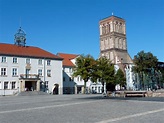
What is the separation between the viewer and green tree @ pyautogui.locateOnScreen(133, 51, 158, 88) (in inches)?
2509

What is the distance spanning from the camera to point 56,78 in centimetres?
6009

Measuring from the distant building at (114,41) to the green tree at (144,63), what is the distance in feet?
118

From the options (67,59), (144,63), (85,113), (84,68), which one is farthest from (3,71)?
(85,113)

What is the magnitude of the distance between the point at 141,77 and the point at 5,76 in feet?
119

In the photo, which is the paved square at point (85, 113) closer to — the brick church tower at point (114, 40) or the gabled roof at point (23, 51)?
the gabled roof at point (23, 51)

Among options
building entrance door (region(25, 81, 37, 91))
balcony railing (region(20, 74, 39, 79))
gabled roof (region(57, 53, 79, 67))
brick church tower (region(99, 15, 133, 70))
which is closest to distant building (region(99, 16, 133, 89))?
brick church tower (region(99, 15, 133, 70))

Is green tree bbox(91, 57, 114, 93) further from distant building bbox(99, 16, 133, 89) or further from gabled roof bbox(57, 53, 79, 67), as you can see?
distant building bbox(99, 16, 133, 89)

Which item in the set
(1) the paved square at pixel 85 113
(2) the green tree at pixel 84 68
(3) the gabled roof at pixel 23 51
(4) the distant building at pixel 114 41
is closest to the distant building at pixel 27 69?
(3) the gabled roof at pixel 23 51

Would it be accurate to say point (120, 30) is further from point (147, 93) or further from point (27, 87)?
point (147, 93)

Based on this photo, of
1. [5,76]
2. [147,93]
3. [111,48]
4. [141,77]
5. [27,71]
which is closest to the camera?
[147,93]

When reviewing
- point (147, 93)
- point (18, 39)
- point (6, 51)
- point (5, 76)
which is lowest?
point (147, 93)

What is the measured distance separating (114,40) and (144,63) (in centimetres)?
4778

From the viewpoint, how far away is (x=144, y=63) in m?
63.7

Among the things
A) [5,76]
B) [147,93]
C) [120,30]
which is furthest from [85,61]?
[120,30]
